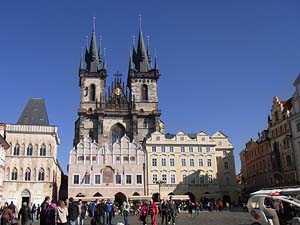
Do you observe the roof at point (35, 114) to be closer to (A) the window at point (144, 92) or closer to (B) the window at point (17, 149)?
(B) the window at point (17, 149)

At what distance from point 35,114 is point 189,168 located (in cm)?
2529

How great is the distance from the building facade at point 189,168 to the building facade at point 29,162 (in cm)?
1498

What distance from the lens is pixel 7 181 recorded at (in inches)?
1871

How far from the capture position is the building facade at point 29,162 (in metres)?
48.0

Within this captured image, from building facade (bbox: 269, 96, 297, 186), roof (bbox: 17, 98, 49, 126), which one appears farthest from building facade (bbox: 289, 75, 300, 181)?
roof (bbox: 17, 98, 49, 126)

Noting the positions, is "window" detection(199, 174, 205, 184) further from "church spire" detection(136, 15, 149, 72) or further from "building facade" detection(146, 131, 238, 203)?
"church spire" detection(136, 15, 149, 72)

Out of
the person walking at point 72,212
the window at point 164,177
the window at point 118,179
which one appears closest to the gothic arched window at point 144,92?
the window at point 164,177

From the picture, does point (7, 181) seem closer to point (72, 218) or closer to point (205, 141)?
point (205, 141)

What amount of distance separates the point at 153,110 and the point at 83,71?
16225 mm

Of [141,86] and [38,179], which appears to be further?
[141,86]

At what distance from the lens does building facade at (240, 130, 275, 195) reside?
55.6 meters

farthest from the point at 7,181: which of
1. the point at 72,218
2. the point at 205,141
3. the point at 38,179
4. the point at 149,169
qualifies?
the point at 72,218

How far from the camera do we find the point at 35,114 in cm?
5431

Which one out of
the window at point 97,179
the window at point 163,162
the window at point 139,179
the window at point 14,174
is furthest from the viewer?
the window at point 163,162
